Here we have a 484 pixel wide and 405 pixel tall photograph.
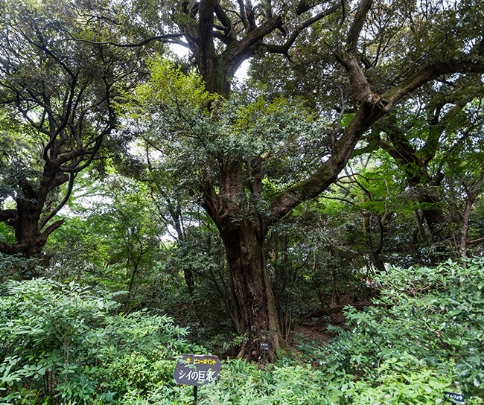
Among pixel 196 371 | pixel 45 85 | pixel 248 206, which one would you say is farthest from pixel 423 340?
pixel 45 85

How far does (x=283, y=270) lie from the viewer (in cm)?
665

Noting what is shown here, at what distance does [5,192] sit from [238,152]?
5.83 metres

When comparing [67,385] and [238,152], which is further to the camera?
[238,152]

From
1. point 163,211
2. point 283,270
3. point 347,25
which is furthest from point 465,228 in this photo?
point 163,211

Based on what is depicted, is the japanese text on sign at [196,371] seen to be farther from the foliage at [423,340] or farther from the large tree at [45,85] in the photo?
the large tree at [45,85]

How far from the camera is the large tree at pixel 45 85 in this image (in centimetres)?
554

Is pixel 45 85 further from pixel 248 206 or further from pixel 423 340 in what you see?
pixel 423 340

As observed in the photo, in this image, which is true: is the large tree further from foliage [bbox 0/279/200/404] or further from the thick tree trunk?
foliage [bbox 0/279/200/404]

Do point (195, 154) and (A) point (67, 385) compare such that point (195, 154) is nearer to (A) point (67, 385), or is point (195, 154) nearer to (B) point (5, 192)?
(A) point (67, 385)

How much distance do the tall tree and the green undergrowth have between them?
213cm

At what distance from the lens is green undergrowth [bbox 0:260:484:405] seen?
6.75 ft


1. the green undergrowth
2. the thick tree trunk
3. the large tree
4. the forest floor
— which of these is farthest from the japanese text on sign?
the large tree

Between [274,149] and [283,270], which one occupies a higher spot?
[274,149]

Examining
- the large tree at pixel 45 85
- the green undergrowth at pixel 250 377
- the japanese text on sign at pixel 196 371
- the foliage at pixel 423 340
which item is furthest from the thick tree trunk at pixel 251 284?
the large tree at pixel 45 85
